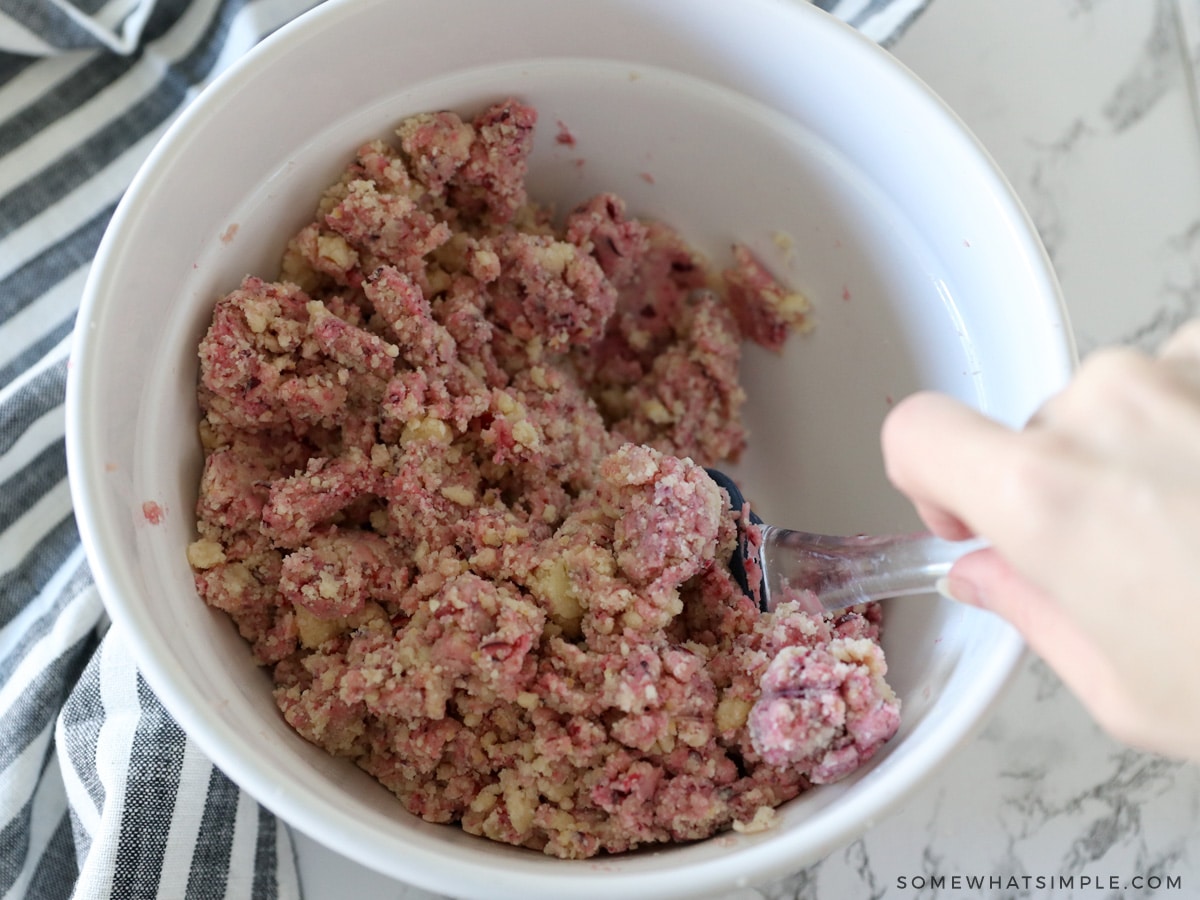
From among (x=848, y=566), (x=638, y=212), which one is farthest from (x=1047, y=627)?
(x=638, y=212)

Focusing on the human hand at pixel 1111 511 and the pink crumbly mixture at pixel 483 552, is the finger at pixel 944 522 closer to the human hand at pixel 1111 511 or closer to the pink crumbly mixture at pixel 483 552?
the human hand at pixel 1111 511

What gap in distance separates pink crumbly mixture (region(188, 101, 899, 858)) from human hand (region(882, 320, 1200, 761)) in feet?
0.94

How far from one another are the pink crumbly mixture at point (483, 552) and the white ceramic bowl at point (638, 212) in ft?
0.11

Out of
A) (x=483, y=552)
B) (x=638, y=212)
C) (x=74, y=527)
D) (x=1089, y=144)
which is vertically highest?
(x=1089, y=144)

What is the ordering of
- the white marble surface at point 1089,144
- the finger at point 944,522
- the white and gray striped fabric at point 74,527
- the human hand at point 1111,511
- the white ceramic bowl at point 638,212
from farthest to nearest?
the white marble surface at point 1089,144 → the white and gray striped fabric at point 74,527 → the white ceramic bowl at point 638,212 → the finger at point 944,522 → the human hand at point 1111,511

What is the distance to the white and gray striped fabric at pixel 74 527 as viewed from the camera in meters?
1.01

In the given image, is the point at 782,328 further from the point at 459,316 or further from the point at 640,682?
the point at 640,682

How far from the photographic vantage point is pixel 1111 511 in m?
0.53

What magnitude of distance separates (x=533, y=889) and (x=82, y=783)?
1.99 feet

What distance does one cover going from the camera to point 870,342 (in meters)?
1.12

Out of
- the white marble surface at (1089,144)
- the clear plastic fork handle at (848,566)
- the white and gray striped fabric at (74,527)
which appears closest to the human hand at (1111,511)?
the clear plastic fork handle at (848,566)

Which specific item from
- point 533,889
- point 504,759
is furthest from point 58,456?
point 533,889

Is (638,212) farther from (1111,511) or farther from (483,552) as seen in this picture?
(1111,511)

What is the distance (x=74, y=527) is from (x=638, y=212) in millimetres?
791
